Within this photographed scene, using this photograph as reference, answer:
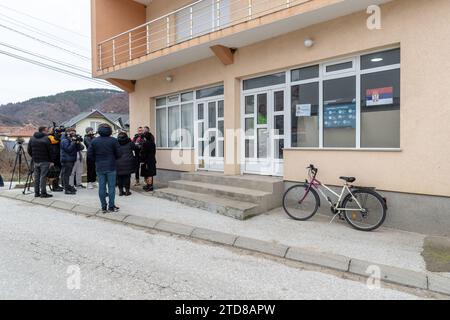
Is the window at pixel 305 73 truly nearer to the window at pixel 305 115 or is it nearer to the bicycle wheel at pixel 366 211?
the window at pixel 305 115

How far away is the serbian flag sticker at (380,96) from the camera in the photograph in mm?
6758

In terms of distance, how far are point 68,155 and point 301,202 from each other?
21.9 feet

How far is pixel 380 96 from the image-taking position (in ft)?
22.7

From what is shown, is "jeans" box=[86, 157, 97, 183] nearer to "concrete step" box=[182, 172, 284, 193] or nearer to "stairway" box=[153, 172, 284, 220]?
"stairway" box=[153, 172, 284, 220]

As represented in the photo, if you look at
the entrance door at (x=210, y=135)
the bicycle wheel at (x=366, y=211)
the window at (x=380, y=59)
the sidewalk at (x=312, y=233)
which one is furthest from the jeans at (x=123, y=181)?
the window at (x=380, y=59)

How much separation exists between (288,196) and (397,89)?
10.2 feet

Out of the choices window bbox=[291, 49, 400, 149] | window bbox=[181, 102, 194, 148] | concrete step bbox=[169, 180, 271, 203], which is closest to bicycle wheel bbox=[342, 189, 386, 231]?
window bbox=[291, 49, 400, 149]

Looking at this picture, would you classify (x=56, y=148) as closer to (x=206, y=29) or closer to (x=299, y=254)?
(x=206, y=29)

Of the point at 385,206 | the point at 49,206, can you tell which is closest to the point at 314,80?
the point at 385,206

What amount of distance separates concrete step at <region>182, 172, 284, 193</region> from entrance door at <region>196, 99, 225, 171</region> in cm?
95

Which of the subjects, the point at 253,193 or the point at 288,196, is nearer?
the point at 288,196

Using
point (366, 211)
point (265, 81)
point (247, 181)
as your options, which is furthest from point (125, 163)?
point (366, 211)
